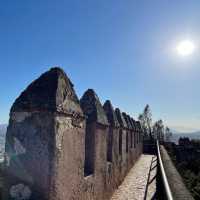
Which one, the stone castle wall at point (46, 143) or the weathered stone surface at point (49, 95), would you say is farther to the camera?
the weathered stone surface at point (49, 95)

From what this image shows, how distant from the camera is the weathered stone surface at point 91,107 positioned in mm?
6082

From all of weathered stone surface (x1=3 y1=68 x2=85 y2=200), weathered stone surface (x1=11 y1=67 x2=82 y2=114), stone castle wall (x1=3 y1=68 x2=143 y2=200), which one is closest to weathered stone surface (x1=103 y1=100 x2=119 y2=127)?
stone castle wall (x1=3 y1=68 x2=143 y2=200)

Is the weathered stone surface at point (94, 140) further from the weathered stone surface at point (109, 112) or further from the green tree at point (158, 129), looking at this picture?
the green tree at point (158, 129)

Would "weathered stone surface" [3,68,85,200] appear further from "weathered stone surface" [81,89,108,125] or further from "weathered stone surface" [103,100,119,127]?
"weathered stone surface" [103,100,119,127]

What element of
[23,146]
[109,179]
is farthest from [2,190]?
[109,179]

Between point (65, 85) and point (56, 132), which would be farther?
point (65, 85)

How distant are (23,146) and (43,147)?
0.29 m

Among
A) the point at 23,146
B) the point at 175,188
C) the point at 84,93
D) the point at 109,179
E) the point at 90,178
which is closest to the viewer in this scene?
the point at 175,188

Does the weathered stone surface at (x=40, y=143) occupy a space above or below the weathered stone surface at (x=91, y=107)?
below

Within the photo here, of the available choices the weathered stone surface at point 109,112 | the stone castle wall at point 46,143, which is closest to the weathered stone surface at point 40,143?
the stone castle wall at point 46,143

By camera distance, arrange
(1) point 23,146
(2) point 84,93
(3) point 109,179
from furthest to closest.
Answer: (3) point 109,179 < (2) point 84,93 < (1) point 23,146

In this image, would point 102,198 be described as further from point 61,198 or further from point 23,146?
point 23,146

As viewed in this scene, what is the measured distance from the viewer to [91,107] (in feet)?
20.6

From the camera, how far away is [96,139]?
6.25 meters
